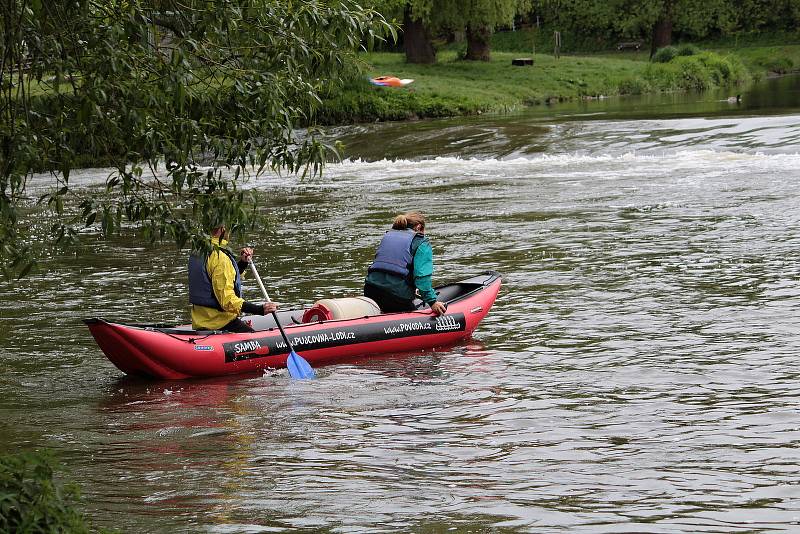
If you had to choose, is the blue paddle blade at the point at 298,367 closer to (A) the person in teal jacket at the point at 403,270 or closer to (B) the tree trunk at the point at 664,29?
(A) the person in teal jacket at the point at 403,270

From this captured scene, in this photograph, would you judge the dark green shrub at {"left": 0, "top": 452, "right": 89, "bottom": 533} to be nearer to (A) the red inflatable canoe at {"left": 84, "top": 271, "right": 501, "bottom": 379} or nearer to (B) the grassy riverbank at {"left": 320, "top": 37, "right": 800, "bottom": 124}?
(A) the red inflatable canoe at {"left": 84, "top": 271, "right": 501, "bottom": 379}

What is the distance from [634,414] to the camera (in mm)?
7898

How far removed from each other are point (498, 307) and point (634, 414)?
413cm

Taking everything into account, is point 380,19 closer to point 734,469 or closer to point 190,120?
point 190,120

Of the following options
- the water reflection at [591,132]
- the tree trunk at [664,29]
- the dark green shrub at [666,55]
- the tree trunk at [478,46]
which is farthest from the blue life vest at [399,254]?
the tree trunk at [664,29]

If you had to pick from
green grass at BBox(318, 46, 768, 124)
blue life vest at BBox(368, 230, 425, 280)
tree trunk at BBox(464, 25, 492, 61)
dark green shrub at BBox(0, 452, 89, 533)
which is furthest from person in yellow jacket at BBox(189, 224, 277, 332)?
tree trunk at BBox(464, 25, 492, 61)

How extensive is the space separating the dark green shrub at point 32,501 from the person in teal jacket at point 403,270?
6.20 metres

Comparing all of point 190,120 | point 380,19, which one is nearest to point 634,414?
point 380,19

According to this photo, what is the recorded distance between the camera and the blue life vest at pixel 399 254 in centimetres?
1031

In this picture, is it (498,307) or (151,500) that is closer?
(151,500)

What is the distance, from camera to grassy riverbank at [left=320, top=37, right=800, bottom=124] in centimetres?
3459

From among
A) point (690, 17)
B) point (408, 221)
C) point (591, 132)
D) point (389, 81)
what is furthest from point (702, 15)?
point (408, 221)

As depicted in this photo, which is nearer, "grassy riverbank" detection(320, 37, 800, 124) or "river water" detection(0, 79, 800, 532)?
"river water" detection(0, 79, 800, 532)

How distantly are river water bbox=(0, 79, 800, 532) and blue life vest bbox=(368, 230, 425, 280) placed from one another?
0.79 metres
